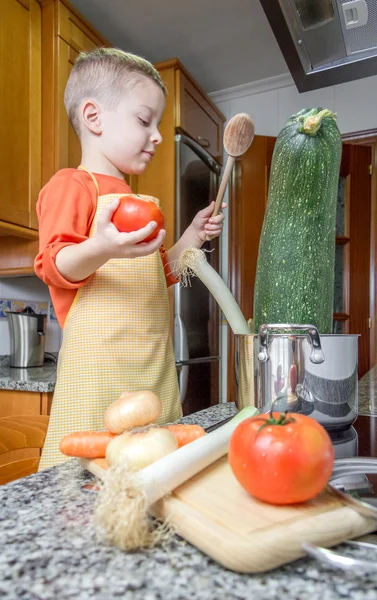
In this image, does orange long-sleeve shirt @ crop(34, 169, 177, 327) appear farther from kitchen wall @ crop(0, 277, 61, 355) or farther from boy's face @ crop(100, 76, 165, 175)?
kitchen wall @ crop(0, 277, 61, 355)

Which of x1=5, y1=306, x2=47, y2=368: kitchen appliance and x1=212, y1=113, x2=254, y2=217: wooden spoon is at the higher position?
x1=212, y1=113, x2=254, y2=217: wooden spoon

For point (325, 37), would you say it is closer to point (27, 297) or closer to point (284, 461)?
point (284, 461)

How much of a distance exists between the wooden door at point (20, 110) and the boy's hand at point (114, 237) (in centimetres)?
98

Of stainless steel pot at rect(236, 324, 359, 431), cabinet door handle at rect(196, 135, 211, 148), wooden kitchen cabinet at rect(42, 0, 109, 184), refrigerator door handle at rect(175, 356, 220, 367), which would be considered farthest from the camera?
cabinet door handle at rect(196, 135, 211, 148)

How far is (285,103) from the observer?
251cm

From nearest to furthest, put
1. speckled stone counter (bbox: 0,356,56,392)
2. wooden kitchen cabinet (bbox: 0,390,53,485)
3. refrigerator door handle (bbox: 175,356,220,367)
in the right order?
wooden kitchen cabinet (bbox: 0,390,53,485), speckled stone counter (bbox: 0,356,56,392), refrigerator door handle (bbox: 175,356,220,367)

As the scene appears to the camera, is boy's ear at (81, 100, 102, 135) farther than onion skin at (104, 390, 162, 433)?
Yes

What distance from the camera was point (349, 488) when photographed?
389mm

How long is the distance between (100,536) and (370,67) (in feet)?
3.04

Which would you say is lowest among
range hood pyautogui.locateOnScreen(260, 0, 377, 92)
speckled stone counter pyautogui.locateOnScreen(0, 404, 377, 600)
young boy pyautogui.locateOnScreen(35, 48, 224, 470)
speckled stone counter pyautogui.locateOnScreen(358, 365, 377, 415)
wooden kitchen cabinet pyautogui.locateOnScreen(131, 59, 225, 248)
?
speckled stone counter pyautogui.locateOnScreen(358, 365, 377, 415)

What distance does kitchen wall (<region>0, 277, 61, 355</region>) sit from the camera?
1.75 m

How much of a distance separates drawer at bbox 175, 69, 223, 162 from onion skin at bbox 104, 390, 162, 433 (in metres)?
1.79

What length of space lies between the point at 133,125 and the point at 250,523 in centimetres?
70

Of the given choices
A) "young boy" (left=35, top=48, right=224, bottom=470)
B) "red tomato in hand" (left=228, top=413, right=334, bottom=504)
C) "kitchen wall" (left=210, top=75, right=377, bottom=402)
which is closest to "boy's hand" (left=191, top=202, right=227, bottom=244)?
"young boy" (left=35, top=48, right=224, bottom=470)
